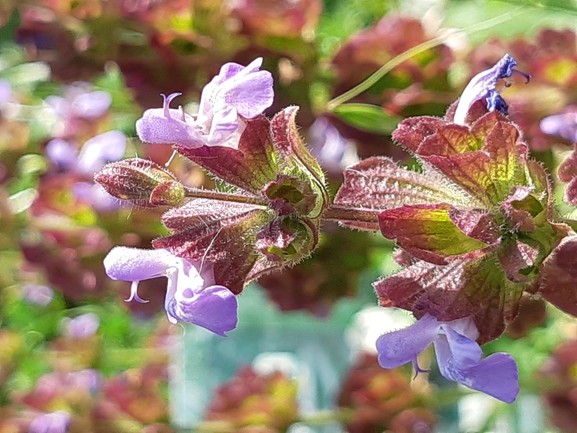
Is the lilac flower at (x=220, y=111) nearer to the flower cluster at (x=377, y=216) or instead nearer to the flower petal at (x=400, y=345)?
the flower cluster at (x=377, y=216)

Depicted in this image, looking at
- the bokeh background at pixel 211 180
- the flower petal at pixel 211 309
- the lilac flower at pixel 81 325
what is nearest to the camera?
the flower petal at pixel 211 309

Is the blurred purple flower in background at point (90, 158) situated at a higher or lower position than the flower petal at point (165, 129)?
lower

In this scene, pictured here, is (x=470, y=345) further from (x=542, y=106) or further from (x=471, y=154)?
(x=542, y=106)

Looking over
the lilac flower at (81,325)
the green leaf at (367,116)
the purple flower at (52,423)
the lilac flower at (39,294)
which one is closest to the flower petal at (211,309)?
the green leaf at (367,116)

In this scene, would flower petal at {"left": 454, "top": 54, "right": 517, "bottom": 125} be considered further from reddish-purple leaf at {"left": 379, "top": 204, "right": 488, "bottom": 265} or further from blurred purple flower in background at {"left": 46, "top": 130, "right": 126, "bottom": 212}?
blurred purple flower in background at {"left": 46, "top": 130, "right": 126, "bottom": 212}

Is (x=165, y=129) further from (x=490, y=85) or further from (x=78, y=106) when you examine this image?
(x=78, y=106)

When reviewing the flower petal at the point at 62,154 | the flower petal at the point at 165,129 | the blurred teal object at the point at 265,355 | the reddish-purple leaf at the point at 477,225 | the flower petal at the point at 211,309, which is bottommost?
the blurred teal object at the point at 265,355

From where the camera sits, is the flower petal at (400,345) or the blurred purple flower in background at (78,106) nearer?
the flower petal at (400,345)

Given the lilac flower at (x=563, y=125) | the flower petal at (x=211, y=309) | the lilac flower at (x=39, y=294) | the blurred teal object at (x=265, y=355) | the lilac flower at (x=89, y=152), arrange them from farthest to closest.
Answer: the lilac flower at (x=39, y=294) < the blurred teal object at (x=265, y=355) < the lilac flower at (x=89, y=152) < the lilac flower at (x=563, y=125) < the flower petal at (x=211, y=309)
